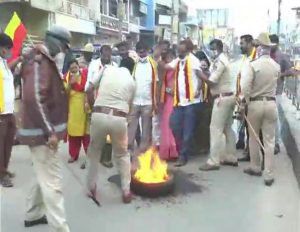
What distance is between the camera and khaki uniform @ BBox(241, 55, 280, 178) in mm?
6422

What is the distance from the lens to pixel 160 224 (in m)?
5.08

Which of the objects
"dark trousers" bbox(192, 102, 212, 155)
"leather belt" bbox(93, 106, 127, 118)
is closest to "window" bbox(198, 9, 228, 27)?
"dark trousers" bbox(192, 102, 212, 155)

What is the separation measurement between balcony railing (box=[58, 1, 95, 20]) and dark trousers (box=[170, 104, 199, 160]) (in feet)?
64.6

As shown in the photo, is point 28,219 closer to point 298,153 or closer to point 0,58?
point 0,58

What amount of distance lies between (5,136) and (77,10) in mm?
24116

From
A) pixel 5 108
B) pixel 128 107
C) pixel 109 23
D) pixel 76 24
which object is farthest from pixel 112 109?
pixel 109 23

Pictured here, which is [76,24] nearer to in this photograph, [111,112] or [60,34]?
[111,112]

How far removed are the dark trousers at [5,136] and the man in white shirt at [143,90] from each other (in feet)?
6.28

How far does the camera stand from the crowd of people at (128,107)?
170 inches

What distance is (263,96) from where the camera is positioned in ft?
21.1

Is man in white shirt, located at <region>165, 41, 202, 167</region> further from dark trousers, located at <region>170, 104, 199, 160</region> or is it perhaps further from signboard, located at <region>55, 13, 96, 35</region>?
signboard, located at <region>55, 13, 96, 35</region>

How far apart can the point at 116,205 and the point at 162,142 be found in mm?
2484

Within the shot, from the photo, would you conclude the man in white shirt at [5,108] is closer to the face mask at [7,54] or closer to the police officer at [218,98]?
the face mask at [7,54]

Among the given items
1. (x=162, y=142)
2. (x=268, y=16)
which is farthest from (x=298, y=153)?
(x=268, y=16)
